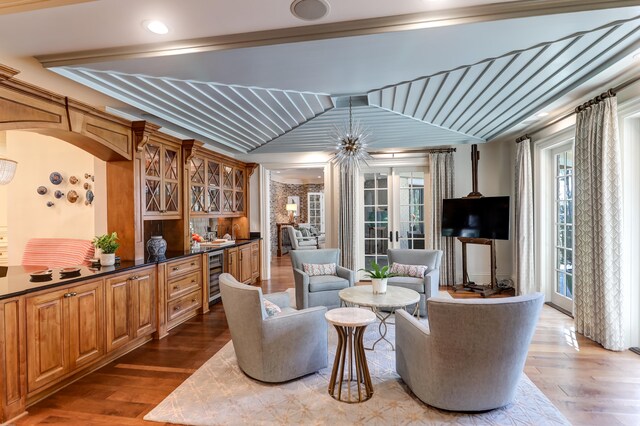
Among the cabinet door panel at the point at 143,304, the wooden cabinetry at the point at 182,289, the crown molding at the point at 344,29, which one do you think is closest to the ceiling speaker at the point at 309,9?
the crown molding at the point at 344,29

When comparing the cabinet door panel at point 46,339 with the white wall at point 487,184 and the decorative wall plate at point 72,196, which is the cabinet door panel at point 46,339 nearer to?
the decorative wall plate at point 72,196

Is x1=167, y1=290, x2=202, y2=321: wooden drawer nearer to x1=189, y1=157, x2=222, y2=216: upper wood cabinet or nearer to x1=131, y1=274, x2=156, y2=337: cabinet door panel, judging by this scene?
x1=131, y1=274, x2=156, y2=337: cabinet door panel

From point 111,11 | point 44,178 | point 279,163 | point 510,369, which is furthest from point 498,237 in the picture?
point 44,178

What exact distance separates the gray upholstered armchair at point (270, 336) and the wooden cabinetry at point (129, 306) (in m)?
1.21

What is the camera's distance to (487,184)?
6387 mm

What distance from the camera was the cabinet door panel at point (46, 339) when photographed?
8.23ft

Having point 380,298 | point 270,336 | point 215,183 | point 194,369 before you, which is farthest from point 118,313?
point 215,183

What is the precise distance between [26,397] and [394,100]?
163 inches

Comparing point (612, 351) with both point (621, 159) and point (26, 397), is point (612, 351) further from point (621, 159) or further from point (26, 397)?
point (26, 397)

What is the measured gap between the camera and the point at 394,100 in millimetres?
3721

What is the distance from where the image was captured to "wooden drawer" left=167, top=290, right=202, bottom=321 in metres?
4.11

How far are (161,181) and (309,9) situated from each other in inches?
128

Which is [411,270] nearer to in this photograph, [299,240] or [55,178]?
[55,178]

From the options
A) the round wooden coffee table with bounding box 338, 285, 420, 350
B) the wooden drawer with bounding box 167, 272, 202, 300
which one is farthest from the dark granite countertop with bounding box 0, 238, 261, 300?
the round wooden coffee table with bounding box 338, 285, 420, 350
